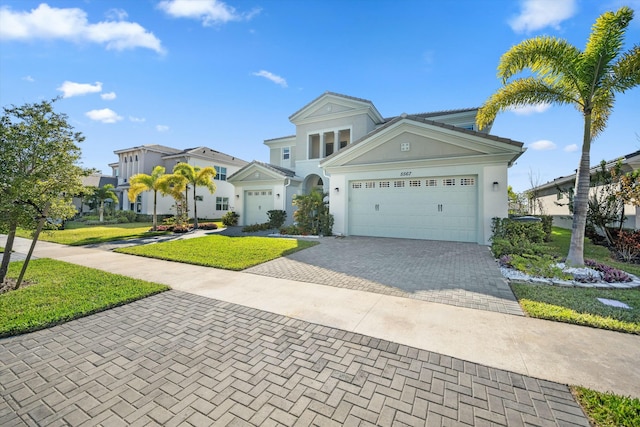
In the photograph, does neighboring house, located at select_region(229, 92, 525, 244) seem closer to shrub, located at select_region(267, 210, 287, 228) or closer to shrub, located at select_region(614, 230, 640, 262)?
shrub, located at select_region(267, 210, 287, 228)

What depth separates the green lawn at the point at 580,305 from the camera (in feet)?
13.3

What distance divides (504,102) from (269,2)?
8751mm

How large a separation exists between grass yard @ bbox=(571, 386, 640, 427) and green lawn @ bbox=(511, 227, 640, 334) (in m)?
2.03

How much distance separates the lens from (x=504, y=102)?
27.3 ft

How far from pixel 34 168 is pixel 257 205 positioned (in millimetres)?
13858

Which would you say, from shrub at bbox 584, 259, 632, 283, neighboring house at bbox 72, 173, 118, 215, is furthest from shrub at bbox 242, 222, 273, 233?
neighboring house at bbox 72, 173, 118, 215

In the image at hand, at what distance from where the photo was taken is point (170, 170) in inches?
1081

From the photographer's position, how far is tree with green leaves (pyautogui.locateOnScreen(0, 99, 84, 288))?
209 inches

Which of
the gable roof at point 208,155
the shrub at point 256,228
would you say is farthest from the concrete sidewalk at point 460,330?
the gable roof at point 208,155

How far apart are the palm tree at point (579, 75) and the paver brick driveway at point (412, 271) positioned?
306cm

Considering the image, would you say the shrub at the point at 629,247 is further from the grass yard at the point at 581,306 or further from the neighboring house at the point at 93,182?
the neighboring house at the point at 93,182

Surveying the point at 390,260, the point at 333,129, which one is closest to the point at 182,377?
the point at 390,260

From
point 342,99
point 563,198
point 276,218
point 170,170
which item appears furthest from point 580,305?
point 170,170

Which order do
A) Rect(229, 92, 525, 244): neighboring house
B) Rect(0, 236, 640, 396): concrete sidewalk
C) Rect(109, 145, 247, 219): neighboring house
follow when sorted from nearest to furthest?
Rect(0, 236, 640, 396): concrete sidewalk < Rect(229, 92, 525, 244): neighboring house < Rect(109, 145, 247, 219): neighboring house
